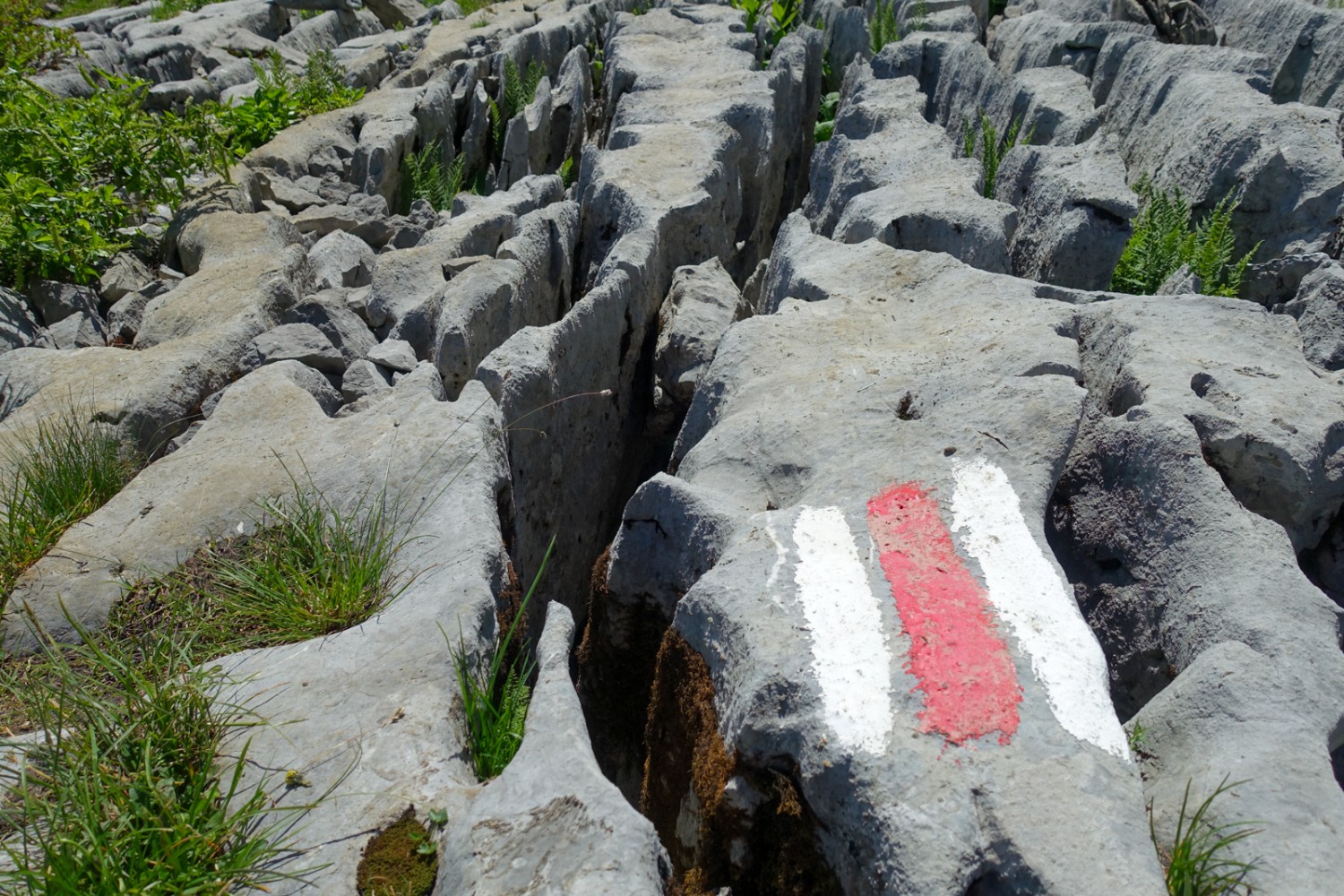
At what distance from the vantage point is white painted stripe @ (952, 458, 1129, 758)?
260cm

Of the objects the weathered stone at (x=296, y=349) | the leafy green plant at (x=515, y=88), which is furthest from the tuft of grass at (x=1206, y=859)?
the leafy green plant at (x=515, y=88)

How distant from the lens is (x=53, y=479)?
416 centimetres

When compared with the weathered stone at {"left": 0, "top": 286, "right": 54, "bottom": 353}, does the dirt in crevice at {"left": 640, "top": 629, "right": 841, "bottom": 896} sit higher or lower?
higher

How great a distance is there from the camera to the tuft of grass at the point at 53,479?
381cm

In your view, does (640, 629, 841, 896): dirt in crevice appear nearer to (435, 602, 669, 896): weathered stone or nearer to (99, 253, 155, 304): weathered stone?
(435, 602, 669, 896): weathered stone

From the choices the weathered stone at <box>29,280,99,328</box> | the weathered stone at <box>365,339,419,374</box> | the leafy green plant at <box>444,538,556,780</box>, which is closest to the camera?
the leafy green plant at <box>444,538,556,780</box>

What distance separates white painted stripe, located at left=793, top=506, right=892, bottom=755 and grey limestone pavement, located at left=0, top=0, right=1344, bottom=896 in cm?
1

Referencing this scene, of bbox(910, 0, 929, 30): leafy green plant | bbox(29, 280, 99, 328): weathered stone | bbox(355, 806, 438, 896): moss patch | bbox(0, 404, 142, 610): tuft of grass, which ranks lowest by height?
bbox(29, 280, 99, 328): weathered stone

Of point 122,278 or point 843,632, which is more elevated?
Answer: point 843,632

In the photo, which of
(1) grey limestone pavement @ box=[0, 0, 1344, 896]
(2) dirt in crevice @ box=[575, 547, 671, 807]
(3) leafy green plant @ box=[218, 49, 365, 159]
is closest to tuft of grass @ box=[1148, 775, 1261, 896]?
(1) grey limestone pavement @ box=[0, 0, 1344, 896]

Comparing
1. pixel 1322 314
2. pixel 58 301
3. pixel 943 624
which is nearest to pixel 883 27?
pixel 1322 314

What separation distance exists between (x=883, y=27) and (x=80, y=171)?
8.68 m

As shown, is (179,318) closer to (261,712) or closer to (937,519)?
(261,712)

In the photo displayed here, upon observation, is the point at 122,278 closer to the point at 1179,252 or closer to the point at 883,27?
the point at 1179,252
